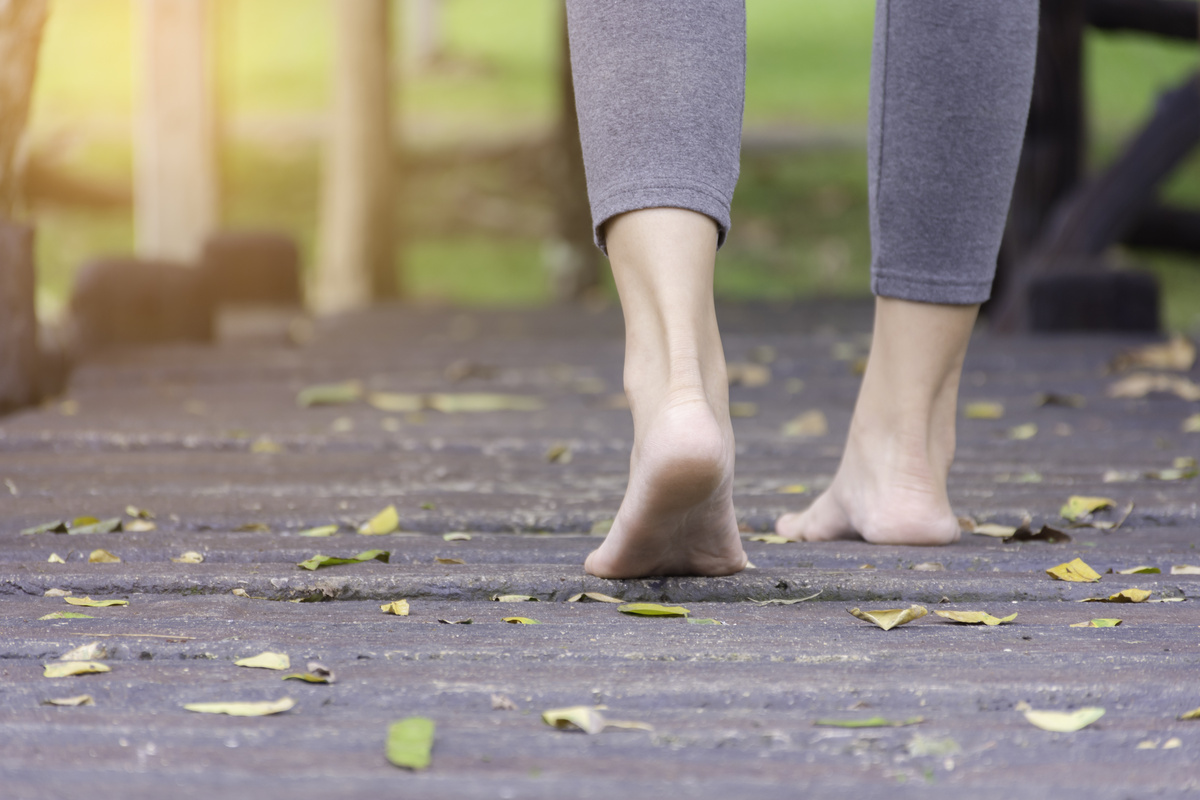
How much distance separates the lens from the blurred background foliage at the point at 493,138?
12430mm

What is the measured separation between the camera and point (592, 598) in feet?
4.03

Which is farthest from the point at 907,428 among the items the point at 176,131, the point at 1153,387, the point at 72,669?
the point at 176,131

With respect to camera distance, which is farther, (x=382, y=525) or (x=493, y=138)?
(x=493, y=138)

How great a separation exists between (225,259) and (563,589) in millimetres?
4456

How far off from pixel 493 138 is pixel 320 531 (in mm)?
12919

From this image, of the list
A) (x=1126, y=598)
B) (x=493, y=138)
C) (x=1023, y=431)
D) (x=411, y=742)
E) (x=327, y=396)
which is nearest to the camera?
(x=411, y=742)

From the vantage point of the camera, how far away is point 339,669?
3.19 feet

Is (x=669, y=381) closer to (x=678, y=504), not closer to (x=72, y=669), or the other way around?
(x=678, y=504)

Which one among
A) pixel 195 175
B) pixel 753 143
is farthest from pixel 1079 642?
pixel 753 143

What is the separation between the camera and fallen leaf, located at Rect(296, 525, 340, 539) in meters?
1.52

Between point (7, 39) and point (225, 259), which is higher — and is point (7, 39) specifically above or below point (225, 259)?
above

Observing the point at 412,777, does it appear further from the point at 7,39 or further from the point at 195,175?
the point at 195,175

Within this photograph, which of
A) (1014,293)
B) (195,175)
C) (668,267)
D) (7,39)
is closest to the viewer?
(668,267)

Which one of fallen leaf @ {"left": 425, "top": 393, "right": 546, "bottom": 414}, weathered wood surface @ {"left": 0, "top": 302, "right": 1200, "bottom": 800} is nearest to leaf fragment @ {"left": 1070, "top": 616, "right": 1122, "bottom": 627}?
weathered wood surface @ {"left": 0, "top": 302, "right": 1200, "bottom": 800}
